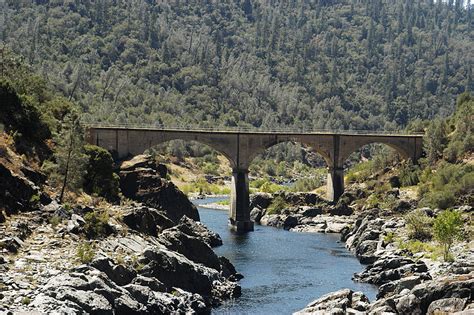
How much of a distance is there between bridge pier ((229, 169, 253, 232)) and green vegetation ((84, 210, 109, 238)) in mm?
49507

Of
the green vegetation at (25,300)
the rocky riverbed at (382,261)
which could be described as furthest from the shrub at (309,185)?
the green vegetation at (25,300)

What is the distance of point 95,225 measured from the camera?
214 feet

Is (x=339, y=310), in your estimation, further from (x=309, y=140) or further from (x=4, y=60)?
(x=309, y=140)

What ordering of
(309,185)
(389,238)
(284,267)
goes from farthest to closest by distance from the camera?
(309,185) → (389,238) → (284,267)

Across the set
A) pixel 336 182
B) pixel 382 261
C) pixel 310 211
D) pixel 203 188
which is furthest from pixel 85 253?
pixel 203 188

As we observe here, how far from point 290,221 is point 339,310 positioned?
209 feet

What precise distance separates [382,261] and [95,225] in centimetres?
2742

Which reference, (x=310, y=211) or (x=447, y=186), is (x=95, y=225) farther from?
(x=310, y=211)

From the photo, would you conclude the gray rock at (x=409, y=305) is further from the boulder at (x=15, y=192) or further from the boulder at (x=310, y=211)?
the boulder at (x=310, y=211)

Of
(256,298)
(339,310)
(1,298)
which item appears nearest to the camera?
(1,298)

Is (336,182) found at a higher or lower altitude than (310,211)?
higher

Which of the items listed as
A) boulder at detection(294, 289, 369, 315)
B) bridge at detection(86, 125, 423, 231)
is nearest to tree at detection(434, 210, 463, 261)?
boulder at detection(294, 289, 369, 315)

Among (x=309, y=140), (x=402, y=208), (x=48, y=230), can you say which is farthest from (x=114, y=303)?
(x=309, y=140)

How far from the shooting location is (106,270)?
57531 mm
